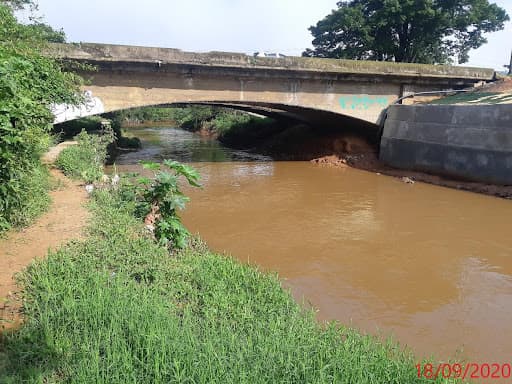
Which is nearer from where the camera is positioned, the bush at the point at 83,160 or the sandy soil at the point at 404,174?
the bush at the point at 83,160

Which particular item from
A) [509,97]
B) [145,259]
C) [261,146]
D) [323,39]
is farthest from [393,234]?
[323,39]

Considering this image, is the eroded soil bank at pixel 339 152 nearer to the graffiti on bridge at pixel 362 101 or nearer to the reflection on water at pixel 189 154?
the reflection on water at pixel 189 154

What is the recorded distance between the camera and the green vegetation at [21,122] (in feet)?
13.4

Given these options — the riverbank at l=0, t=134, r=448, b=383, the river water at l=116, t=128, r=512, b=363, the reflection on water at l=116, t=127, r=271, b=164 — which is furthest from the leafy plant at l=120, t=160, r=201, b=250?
the reflection on water at l=116, t=127, r=271, b=164

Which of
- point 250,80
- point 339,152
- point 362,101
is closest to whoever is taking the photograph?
point 250,80

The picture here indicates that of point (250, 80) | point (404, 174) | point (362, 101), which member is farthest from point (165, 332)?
point (362, 101)

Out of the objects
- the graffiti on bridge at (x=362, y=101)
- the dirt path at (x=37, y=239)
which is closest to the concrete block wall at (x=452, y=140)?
the graffiti on bridge at (x=362, y=101)

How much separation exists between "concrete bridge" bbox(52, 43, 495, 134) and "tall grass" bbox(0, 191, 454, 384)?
779 cm

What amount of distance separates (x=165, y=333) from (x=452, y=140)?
11.4m

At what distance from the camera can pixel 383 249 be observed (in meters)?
7.07

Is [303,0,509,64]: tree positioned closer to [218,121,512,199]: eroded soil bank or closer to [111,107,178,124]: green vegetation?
[218,121,512,199]: eroded soil bank

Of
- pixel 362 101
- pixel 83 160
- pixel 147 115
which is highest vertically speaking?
pixel 362 101

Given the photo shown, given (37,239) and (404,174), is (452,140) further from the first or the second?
(37,239)

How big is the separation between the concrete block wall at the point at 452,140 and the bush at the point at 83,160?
963 centimetres
